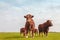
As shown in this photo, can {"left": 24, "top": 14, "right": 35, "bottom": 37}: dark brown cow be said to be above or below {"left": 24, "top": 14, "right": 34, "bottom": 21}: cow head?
below

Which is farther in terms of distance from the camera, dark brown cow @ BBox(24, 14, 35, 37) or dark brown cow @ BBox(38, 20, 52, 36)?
dark brown cow @ BBox(38, 20, 52, 36)

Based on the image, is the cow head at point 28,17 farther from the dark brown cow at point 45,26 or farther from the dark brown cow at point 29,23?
the dark brown cow at point 45,26

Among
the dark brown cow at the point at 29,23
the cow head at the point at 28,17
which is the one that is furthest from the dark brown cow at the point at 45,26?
the cow head at the point at 28,17

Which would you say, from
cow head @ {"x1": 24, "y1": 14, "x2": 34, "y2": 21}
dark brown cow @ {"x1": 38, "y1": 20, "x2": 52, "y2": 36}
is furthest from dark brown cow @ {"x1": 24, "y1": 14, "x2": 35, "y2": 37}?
dark brown cow @ {"x1": 38, "y1": 20, "x2": 52, "y2": 36}

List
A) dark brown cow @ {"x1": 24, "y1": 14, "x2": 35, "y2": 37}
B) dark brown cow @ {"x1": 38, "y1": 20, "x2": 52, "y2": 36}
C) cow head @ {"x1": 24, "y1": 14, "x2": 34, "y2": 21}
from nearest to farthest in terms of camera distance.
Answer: dark brown cow @ {"x1": 24, "y1": 14, "x2": 35, "y2": 37} → cow head @ {"x1": 24, "y1": 14, "x2": 34, "y2": 21} → dark brown cow @ {"x1": 38, "y1": 20, "x2": 52, "y2": 36}

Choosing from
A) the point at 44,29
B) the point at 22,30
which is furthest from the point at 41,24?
the point at 22,30

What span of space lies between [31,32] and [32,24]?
32.2 inches

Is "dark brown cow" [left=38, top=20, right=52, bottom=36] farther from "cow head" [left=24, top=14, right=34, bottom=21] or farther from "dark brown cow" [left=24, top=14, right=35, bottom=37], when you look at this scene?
"cow head" [left=24, top=14, right=34, bottom=21]

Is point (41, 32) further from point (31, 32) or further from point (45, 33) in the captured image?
point (31, 32)

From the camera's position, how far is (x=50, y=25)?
25062 millimetres

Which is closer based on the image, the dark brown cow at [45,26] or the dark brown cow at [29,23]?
Result: the dark brown cow at [29,23]

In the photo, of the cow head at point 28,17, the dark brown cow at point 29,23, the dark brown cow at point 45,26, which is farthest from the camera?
the dark brown cow at point 45,26

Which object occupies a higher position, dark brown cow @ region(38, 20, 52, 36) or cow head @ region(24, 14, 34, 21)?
cow head @ region(24, 14, 34, 21)

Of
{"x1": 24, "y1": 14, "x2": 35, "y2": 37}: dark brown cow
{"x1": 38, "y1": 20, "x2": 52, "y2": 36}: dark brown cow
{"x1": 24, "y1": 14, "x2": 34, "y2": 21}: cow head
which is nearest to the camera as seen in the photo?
{"x1": 24, "y1": 14, "x2": 35, "y2": 37}: dark brown cow
